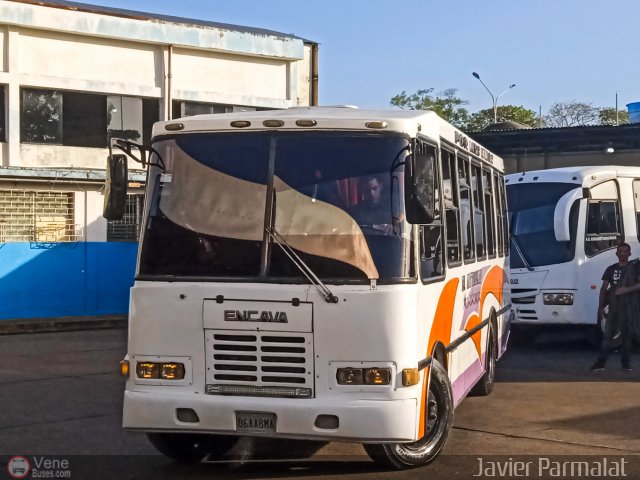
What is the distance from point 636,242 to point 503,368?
4.76 meters

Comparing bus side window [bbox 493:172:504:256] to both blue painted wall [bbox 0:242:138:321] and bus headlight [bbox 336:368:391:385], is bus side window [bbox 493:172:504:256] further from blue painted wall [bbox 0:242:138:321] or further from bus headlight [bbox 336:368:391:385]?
blue painted wall [bbox 0:242:138:321]

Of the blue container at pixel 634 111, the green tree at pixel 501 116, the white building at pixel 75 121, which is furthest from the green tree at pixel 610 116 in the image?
the white building at pixel 75 121

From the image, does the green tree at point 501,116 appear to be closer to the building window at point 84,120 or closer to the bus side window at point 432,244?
the building window at point 84,120

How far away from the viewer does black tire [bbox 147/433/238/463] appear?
8.54 meters

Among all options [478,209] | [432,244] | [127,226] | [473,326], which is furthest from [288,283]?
[127,226]

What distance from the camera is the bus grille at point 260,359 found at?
774cm

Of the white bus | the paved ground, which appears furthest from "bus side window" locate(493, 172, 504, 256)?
the white bus

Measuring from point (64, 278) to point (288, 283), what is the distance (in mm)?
20526

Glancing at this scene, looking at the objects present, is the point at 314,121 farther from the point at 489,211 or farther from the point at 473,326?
the point at 489,211

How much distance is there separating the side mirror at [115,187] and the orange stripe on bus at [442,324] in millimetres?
2566

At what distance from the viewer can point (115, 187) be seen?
26.7ft

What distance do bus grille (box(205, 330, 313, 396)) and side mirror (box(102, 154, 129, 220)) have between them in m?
1.20

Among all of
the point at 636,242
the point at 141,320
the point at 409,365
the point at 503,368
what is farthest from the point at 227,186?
the point at 636,242

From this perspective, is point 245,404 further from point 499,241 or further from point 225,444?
point 499,241
